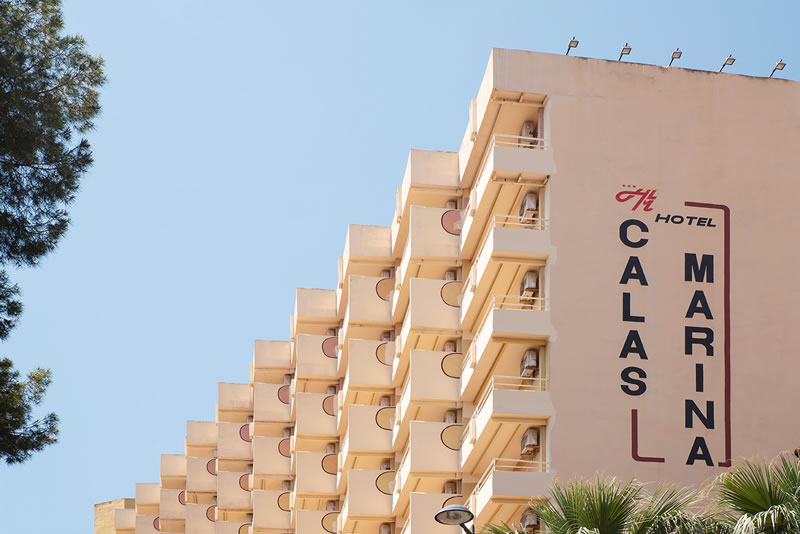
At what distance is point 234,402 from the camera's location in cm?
8144

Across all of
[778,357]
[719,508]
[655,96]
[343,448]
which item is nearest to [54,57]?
[719,508]

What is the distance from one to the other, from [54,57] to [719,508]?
1502 centimetres

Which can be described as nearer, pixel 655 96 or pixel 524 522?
pixel 524 522

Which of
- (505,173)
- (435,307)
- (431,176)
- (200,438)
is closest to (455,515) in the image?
(505,173)

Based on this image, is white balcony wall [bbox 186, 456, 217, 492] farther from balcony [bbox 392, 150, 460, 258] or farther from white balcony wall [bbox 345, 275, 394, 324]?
balcony [bbox 392, 150, 460, 258]

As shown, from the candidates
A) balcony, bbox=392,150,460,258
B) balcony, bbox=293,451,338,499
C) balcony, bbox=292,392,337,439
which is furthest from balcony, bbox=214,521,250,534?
balcony, bbox=392,150,460,258

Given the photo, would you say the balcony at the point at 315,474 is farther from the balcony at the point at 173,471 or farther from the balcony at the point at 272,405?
the balcony at the point at 173,471

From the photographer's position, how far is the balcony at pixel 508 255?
38.1m

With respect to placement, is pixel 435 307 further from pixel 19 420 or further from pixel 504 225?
pixel 19 420

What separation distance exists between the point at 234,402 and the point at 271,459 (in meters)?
12.9

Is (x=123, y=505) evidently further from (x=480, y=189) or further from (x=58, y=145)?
(x=58, y=145)

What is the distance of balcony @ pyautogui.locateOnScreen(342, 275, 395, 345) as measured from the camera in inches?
2147

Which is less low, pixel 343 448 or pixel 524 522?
pixel 343 448

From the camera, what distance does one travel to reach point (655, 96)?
39.9 meters
